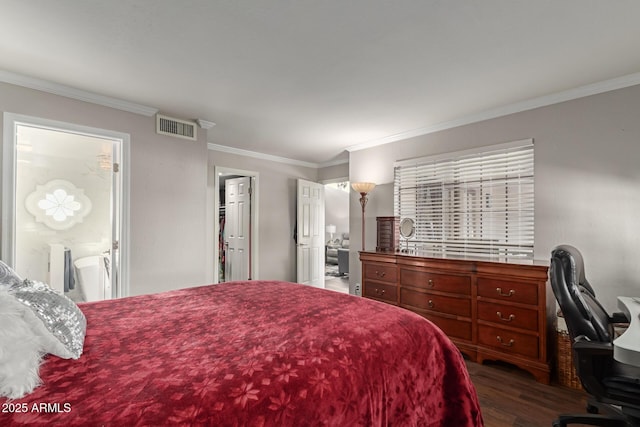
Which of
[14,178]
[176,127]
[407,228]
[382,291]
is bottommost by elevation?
[382,291]

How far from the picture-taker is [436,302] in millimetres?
3084

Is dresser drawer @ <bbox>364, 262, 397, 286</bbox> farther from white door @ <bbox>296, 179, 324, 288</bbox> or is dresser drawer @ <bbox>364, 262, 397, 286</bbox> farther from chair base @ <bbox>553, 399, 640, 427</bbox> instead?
white door @ <bbox>296, 179, 324, 288</bbox>

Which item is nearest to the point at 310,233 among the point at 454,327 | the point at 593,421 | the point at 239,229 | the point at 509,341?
the point at 239,229

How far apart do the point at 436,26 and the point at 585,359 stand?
204cm

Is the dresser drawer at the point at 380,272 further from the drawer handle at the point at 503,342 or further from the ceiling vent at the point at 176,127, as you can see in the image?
the ceiling vent at the point at 176,127

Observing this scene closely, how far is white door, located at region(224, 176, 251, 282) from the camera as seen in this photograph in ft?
17.5

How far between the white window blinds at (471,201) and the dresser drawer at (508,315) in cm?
61

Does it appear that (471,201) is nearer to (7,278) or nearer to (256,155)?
(256,155)

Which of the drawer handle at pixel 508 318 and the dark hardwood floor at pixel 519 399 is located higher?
the drawer handle at pixel 508 318

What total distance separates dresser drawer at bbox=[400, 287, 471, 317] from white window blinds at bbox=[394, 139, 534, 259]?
626 mm

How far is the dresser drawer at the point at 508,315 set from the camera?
8.32ft

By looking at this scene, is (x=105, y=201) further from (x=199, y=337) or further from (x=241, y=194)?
(x=199, y=337)

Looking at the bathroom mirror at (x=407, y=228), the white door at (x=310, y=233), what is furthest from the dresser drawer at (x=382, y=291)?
the white door at (x=310, y=233)

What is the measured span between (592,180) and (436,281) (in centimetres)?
159
